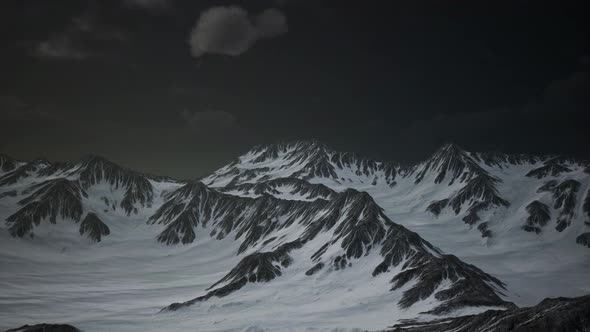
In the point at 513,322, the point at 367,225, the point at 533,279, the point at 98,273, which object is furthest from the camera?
the point at 98,273

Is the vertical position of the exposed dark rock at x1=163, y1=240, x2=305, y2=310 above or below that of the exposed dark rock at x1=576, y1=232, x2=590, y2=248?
below

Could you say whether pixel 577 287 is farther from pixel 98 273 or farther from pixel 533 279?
pixel 98 273

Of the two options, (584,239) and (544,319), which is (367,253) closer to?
(544,319)

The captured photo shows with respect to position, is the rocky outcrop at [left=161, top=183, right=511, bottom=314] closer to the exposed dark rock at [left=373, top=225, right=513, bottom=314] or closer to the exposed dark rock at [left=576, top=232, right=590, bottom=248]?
the exposed dark rock at [left=373, top=225, right=513, bottom=314]

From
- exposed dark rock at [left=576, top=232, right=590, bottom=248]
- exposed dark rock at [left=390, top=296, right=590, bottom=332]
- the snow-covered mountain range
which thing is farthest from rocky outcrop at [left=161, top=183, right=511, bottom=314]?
exposed dark rock at [left=576, top=232, right=590, bottom=248]

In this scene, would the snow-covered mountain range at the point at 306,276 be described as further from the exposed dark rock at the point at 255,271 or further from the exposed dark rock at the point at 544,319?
the exposed dark rock at the point at 544,319

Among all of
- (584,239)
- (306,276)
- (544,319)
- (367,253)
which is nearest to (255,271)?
(306,276)

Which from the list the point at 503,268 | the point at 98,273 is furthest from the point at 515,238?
the point at 98,273

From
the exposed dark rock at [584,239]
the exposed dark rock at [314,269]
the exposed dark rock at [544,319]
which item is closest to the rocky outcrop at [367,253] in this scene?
the exposed dark rock at [314,269]
